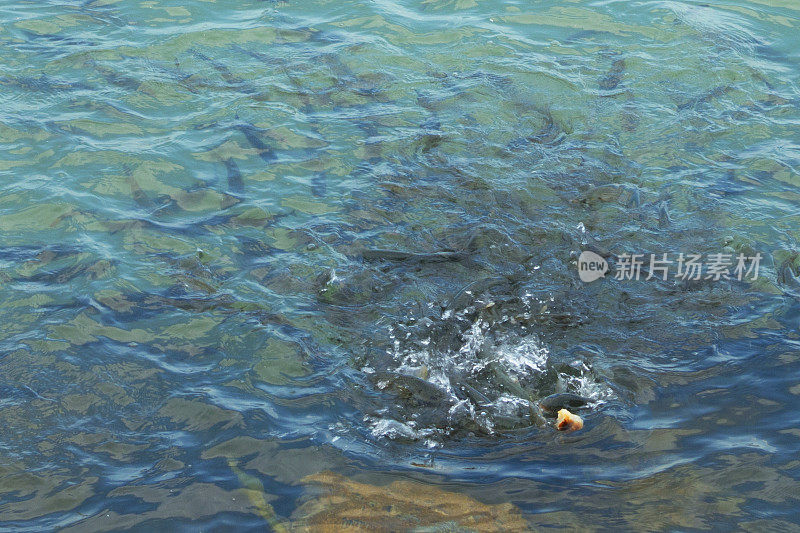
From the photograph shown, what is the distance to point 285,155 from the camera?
6.87 metres

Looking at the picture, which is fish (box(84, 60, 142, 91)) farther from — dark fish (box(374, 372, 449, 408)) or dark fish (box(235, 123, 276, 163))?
dark fish (box(374, 372, 449, 408))

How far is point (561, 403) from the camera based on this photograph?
4.21m

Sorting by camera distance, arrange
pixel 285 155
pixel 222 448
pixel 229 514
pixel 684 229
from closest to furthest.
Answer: pixel 229 514, pixel 222 448, pixel 684 229, pixel 285 155

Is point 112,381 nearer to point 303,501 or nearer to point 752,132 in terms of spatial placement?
point 303,501

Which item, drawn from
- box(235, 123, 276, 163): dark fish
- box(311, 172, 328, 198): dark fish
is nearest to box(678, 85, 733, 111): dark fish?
box(311, 172, 328, 198): dark fish

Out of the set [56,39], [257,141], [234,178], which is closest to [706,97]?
[257,141]

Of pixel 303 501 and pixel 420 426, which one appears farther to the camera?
pixel 420 426

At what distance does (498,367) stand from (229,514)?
6.01ft

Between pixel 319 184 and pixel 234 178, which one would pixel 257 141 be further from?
pixel 319 184

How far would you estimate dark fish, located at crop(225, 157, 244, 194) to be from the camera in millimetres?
6430

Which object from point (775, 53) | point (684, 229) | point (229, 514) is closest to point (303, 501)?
point (229, 514)

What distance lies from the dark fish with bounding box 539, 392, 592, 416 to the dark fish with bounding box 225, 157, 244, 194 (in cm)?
350

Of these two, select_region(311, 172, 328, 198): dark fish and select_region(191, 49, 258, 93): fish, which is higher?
select_region(191, 49, 258, 93): fish

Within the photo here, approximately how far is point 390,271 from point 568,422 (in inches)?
75.3
